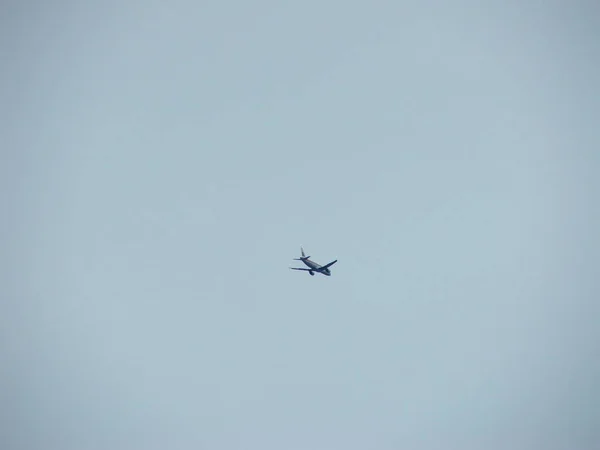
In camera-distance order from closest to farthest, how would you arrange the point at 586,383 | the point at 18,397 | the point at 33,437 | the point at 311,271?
the point at 311,271
the point at 586,383
the point at 33,437
the point at 18,397

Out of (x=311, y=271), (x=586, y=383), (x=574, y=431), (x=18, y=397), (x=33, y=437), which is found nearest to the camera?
(x=311, y=271)

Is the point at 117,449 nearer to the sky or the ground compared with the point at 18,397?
nearer to the ground

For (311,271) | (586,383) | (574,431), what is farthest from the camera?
(586,383)

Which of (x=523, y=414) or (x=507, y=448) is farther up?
(x=523, y=414)

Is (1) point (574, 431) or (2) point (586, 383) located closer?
(1) point (574, 431)

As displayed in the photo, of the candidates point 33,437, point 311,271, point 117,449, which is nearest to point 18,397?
point 33,437

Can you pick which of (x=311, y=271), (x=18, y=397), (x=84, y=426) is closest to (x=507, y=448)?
(x=311, y=271)

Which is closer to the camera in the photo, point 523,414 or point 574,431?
point 574,431

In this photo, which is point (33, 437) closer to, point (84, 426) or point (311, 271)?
point (84, 426)

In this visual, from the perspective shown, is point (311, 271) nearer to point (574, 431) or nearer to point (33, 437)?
point (574, 431)
